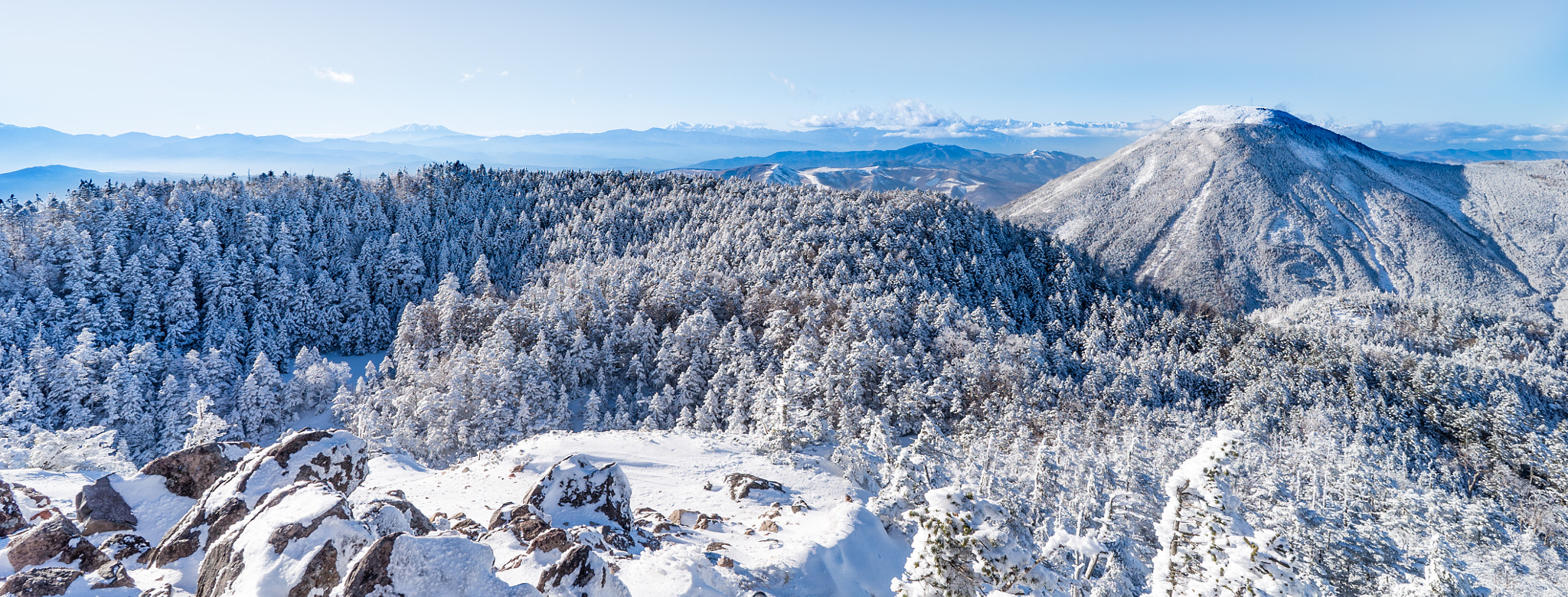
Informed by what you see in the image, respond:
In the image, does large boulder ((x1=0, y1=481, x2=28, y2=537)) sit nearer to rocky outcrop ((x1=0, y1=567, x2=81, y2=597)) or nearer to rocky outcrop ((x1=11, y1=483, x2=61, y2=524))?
rocky outcrop ((x1=11, y1=483, x2=61, y2=524))

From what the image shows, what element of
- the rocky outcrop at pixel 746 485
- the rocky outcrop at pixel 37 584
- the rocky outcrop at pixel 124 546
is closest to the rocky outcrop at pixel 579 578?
the rocky outcrop at pixel 37 584

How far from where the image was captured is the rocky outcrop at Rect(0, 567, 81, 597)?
40.1 ft

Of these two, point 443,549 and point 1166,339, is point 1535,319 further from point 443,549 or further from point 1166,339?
point 443,549

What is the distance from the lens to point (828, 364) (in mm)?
66000

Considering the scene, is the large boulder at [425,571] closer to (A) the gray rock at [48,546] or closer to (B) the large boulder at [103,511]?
(A) the gray rock at [48,546]

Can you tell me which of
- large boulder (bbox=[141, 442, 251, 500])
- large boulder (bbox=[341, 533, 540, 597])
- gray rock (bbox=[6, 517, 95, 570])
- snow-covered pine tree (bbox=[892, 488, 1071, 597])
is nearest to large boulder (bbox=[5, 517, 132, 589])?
gray rock (bbox=[6, 517, 95, 570])

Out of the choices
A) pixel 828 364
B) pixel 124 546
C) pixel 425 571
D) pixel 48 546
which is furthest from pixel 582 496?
pixel 828 364

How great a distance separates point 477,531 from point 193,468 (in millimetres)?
10964

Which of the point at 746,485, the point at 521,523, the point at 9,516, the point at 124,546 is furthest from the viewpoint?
the point at 746,485

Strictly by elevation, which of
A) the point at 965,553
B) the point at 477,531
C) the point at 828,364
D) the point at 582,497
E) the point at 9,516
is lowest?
the point at 828,364

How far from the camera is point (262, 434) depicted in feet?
234

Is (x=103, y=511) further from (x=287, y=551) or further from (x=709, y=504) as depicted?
(x=709, y=504)

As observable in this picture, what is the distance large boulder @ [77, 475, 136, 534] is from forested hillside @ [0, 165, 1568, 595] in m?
24.2

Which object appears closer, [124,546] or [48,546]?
[48,546]
